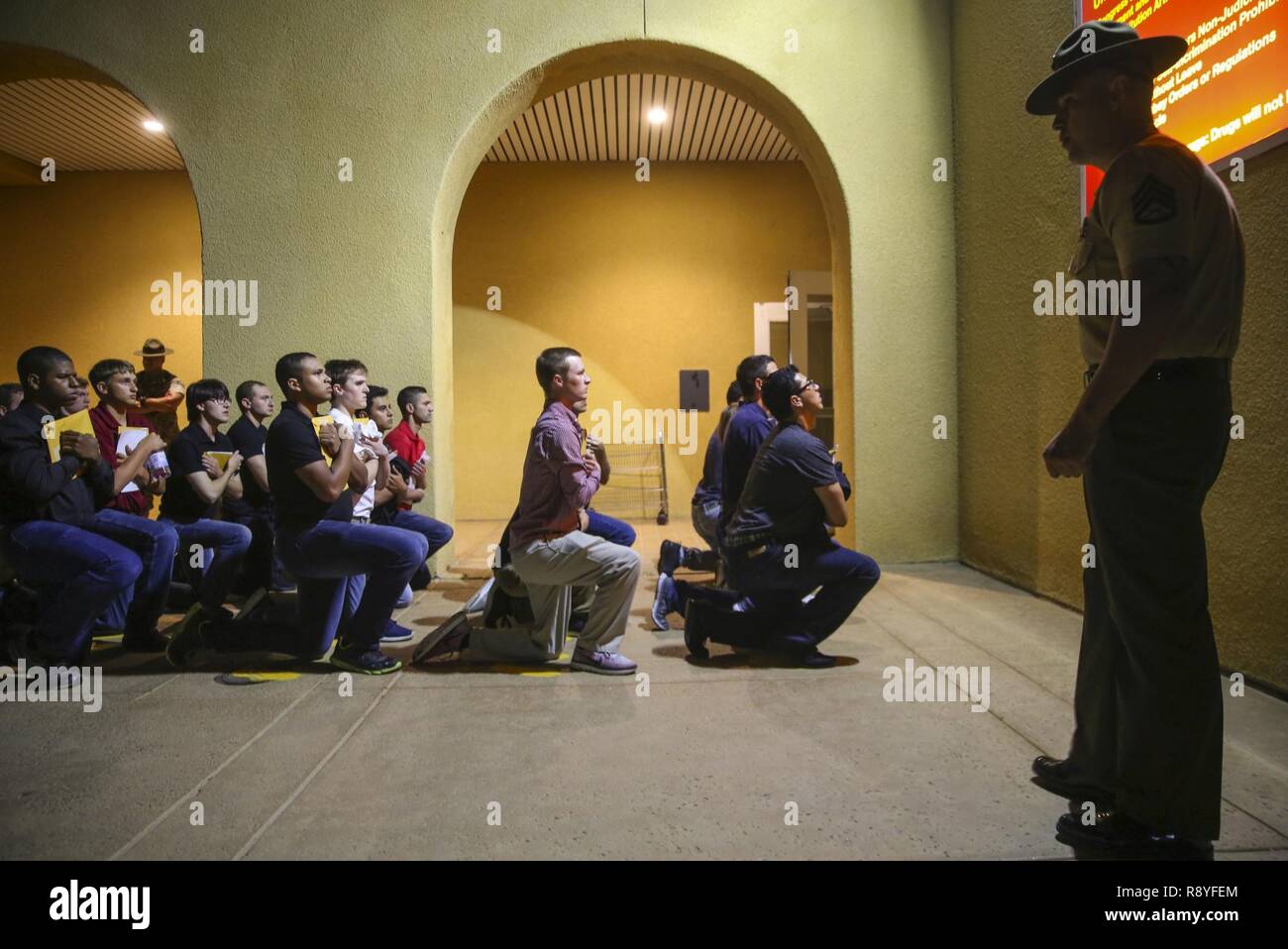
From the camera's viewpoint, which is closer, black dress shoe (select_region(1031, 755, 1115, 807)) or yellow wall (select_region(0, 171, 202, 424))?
black dress shoe (select_region(1031, 755, 1115, 807))

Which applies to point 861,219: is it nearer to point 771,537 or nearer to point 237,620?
point 771,537

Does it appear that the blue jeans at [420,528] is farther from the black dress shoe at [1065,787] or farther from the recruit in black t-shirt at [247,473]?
the black dress shoe at [1065,787]

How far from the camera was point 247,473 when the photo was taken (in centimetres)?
459

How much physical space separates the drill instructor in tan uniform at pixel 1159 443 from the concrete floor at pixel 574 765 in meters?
0.34

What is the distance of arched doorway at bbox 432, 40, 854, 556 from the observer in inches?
247

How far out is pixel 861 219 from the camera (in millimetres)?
6363

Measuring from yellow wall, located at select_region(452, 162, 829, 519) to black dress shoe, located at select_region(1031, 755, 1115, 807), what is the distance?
7905 mm

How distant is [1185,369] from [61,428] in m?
4.79

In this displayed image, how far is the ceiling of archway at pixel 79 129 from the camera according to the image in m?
7.98

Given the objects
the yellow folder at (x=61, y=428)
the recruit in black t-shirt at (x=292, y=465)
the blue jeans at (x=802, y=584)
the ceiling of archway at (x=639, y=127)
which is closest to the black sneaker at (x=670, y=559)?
the blue jeans at (x=802, y=584)

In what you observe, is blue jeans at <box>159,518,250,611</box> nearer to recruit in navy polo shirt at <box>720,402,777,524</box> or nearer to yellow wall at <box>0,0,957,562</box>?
yellow wall at <box>0,0,957,562</box>

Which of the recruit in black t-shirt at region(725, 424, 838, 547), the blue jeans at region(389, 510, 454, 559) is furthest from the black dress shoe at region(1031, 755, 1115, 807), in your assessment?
the blue jeans at region(389, 510, 454, 559)

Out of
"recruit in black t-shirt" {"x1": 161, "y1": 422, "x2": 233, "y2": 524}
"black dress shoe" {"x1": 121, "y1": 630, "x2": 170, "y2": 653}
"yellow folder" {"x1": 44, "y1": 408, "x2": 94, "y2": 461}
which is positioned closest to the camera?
"yellow folder" {"x1": 44, "y1": 408, "x2": 94, "y2": 461}
